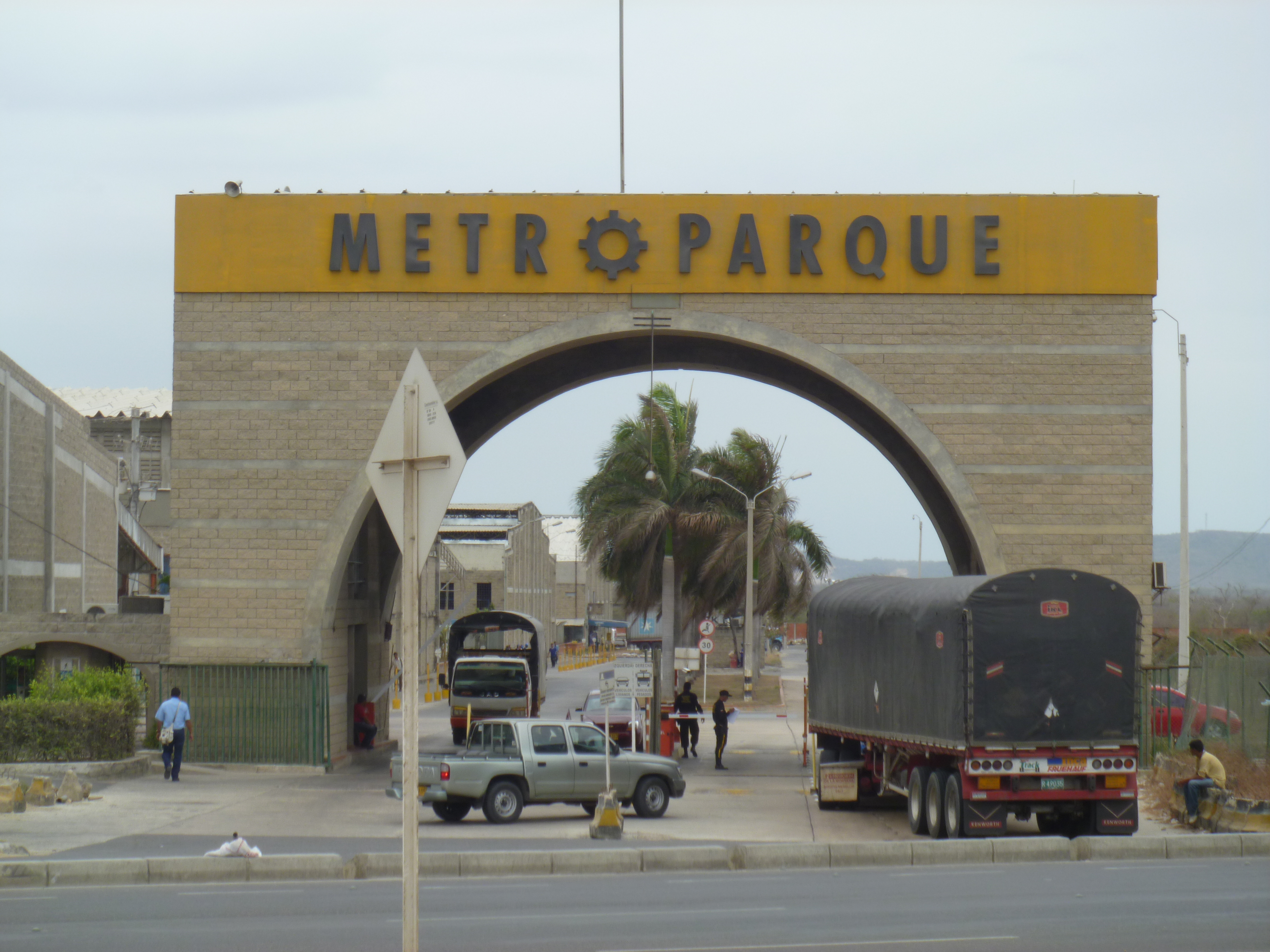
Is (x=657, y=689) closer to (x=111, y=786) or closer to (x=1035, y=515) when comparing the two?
(x=1035, y=515)

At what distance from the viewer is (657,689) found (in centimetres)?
2902

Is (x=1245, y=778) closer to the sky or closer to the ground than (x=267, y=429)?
closer to the ground

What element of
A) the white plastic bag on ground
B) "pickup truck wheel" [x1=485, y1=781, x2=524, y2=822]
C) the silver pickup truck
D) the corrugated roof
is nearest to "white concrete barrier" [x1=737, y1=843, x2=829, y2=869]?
the silver pickup truck

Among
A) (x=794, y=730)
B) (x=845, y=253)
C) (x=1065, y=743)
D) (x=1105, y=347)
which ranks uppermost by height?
(x=845, y=253)

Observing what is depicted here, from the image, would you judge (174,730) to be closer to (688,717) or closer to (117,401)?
(688,717)

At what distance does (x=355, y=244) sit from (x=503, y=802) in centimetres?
1339

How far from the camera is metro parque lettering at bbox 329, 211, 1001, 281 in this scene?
2916cm

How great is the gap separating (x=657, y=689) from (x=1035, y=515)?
8457mm

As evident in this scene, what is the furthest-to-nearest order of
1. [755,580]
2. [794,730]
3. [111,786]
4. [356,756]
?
[755,580], [794,730], [356,756], [111,786]

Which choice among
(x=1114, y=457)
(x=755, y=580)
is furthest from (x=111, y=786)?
(x=755, y=580)

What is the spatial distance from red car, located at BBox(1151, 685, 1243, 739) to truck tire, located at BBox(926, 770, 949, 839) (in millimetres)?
8927

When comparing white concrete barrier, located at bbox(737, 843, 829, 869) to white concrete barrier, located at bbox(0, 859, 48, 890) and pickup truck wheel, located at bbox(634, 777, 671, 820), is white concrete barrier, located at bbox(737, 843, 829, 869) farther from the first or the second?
white concrete barrier, located at bbox(0, 859, 48, 890)

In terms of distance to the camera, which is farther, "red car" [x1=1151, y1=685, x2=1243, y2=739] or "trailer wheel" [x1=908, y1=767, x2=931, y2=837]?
"red car" [x1=1151, y1=685, x2=1243, y2=739]

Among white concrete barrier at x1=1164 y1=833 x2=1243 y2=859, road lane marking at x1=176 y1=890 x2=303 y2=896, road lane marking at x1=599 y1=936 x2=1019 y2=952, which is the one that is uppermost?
road lane marking at x1=599 y1=936 x2=1019 y2=952
